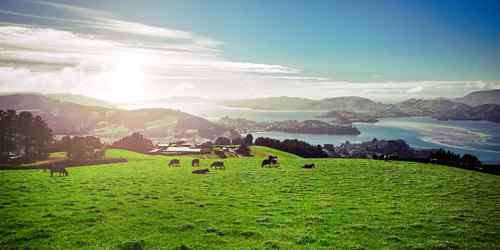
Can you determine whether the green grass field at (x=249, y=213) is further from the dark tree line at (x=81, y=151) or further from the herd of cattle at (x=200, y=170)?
the dark tree line at (x=81, y=151)

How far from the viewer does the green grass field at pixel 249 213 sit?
11250 mm

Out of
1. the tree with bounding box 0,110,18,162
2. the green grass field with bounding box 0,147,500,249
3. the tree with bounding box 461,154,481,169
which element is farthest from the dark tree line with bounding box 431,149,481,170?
the tree with bounding box 0,110,18,162

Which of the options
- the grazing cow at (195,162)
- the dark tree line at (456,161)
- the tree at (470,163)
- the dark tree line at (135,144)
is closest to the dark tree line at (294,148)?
the dark tree line at (456,161)

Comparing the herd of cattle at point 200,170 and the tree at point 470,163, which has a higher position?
the herd of cattle at point 200,170

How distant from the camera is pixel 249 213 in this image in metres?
15.0

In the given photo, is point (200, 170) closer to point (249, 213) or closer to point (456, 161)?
point (249, 213)

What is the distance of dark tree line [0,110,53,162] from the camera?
50594 mm

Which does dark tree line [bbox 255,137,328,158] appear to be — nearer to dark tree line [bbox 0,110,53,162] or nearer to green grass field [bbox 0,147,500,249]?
green grass field [bbox 0,147,500,249]

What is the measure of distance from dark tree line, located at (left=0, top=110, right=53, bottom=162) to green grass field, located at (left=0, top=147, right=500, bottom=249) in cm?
3698

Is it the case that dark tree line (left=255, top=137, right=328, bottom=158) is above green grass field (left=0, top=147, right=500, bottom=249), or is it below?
below

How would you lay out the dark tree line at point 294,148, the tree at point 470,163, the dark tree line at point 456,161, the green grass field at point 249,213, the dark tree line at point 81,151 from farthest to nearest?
the dark tree line at point 294,148 → the dark tree line at point 456,161 → the tree at point 470,163 → the dark tree line at point 81,151 → the green grass field at point 249,213

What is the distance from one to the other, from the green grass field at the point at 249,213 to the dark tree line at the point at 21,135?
1456 inches

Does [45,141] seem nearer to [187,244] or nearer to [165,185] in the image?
[165,185]

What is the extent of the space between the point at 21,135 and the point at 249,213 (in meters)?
61.1
